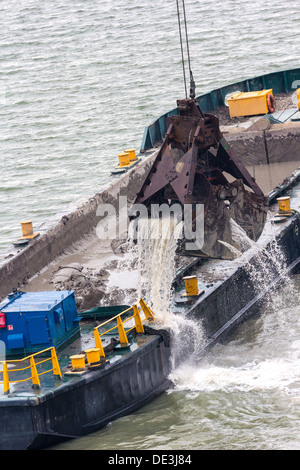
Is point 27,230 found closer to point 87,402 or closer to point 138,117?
point 87,402

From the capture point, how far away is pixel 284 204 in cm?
2047

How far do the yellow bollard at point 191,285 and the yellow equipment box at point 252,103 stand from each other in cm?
1231

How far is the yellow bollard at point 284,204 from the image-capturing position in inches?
803

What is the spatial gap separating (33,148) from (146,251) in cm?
1758

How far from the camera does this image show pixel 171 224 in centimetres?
1539

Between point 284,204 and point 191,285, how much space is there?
4.91m

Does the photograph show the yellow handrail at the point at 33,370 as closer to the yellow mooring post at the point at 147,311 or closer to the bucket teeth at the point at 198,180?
the yellow mooring post at the point at 147,311

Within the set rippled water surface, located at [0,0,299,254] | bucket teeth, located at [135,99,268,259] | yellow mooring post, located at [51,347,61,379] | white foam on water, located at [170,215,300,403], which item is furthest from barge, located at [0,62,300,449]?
rippled water surface, located at [0,0,299,254]

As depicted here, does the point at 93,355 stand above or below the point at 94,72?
below

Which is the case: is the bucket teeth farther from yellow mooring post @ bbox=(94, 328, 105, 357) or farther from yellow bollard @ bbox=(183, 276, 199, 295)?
yellow mooring post @ bbox=(94, 328, 105, 357)

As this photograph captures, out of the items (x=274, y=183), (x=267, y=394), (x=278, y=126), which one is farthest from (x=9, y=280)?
(x=278, y=126)

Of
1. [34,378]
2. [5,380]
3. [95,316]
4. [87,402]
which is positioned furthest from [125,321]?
[5,380]

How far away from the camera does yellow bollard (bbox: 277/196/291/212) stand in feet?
66.9

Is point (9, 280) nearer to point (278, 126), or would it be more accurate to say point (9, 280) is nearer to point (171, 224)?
point (171, 224)
